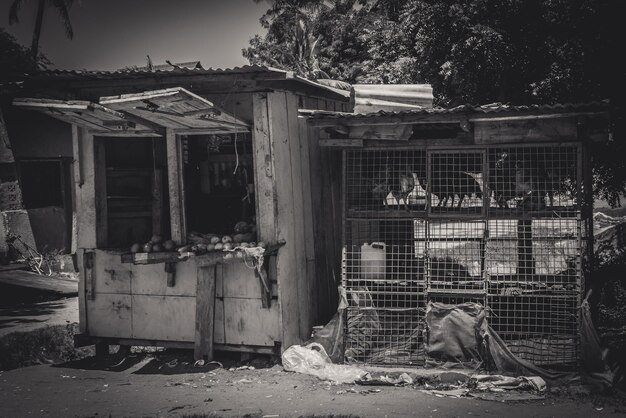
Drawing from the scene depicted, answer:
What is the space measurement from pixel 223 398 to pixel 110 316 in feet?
9.41

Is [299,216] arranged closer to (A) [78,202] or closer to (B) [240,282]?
(B) [240,282]

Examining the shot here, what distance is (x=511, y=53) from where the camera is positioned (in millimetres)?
13203

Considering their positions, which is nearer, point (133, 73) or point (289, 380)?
point (289, 380)

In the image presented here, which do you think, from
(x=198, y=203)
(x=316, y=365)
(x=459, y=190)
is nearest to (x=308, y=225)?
(x=198, y=203)

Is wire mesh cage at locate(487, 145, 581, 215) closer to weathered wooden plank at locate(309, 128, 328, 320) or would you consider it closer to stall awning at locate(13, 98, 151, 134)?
weathered wooden plank at locate(309, 128, 328, 320)

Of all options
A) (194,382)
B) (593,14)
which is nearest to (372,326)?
(194,382)

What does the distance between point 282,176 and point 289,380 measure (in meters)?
2.53

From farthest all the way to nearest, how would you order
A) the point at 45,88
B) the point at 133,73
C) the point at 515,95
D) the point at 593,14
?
the point at 515,95 → the point at 593,14 → the point at 45,88 → the point at 133,73

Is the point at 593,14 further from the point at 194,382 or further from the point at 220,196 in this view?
the point at 194,382

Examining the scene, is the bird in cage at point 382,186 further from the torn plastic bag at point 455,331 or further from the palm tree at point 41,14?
the palm tree at point 41,14

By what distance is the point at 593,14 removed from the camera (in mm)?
11414

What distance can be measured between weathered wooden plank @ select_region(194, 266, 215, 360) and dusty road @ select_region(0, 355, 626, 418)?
0.92 feet

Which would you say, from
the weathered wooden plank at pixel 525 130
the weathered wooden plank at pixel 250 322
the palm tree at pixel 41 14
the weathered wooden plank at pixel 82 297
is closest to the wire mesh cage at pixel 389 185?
the weathered wooden plank at pixel 525 130

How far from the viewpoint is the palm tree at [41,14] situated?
83.2 feet
